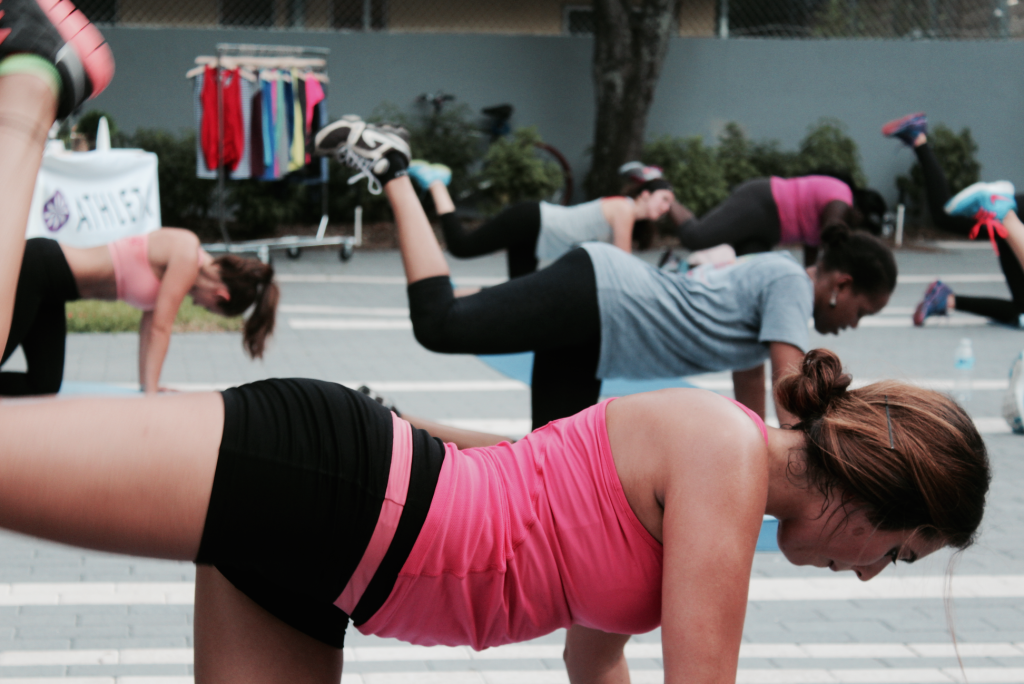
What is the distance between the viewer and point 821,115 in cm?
1611

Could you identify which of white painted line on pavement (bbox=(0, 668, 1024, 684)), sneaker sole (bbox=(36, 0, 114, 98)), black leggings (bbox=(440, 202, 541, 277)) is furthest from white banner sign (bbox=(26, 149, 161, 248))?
sneaker sole (bbox=(36, 0, 114, 98))

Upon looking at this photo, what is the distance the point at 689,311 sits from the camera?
3.45 metres

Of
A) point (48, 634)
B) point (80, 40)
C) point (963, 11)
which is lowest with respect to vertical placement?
point (48, 634)

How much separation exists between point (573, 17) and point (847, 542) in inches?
629

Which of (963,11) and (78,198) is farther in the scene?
(963,11)

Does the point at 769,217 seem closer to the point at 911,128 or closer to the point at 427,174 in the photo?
the point at 911,128

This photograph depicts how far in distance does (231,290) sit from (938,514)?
4.19 metres

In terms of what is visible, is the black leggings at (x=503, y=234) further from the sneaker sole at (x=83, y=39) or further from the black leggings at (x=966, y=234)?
the sneaker sole at (x=83, y=39)

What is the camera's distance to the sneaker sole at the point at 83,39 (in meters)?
1.67

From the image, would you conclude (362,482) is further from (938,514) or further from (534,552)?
(938,514)

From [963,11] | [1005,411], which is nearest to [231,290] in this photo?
[1005,411]

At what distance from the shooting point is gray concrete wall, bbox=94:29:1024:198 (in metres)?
14.0

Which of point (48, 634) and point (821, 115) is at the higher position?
point (821, 115)

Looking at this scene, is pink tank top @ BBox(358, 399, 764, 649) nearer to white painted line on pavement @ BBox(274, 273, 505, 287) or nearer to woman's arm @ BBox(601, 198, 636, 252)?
woman's arm @ BBox(601, 198, 636, 252)
